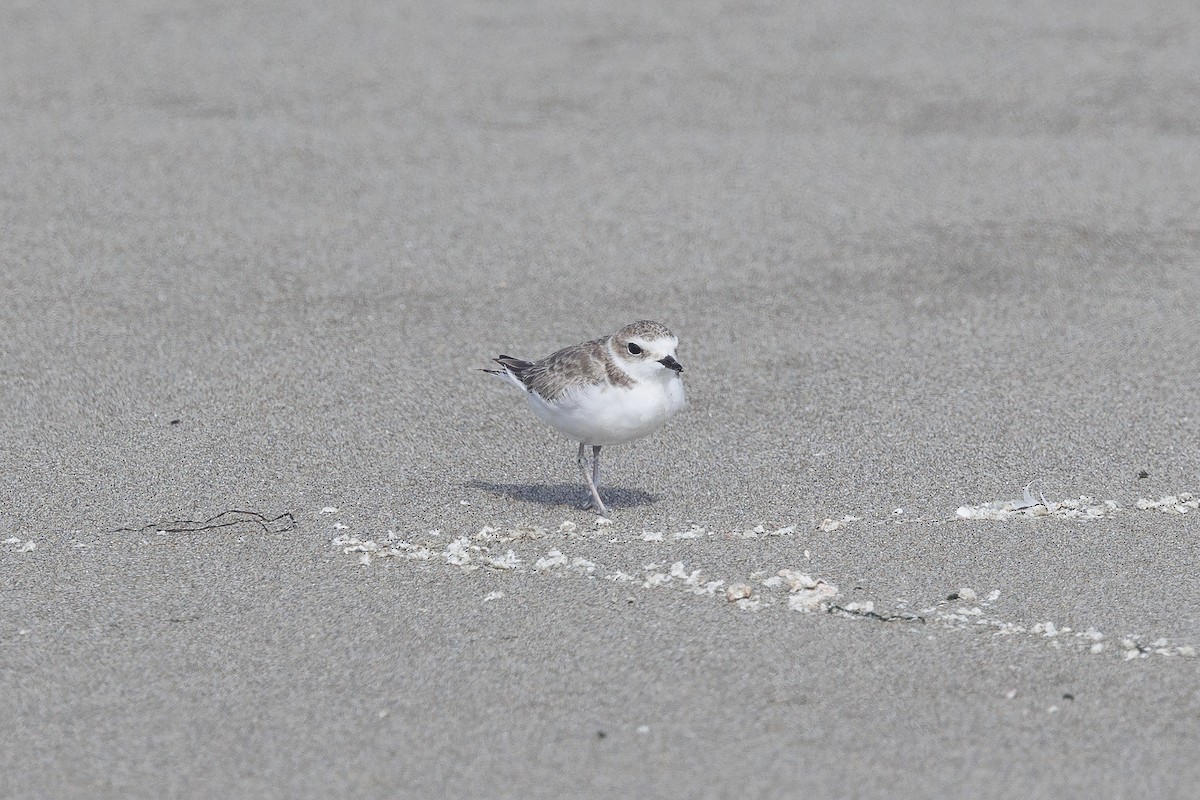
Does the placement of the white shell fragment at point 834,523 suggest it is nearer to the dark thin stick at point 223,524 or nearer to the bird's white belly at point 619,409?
the bird's white belly at point 619,409

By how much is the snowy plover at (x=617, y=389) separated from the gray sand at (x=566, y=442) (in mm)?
419

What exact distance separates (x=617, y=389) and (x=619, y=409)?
0.08 m

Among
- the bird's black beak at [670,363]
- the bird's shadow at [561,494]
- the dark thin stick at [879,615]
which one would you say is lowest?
the bird's shadow at [561,494]

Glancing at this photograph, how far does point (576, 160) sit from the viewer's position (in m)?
10.3

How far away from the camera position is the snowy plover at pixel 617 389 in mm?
6035

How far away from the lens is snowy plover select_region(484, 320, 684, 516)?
6035 millimetres

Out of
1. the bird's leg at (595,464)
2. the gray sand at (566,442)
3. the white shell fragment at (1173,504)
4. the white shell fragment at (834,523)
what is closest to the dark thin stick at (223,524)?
the gray sand at (566,442)

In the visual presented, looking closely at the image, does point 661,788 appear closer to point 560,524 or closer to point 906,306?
point 560,524

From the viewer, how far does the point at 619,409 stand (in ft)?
19.8

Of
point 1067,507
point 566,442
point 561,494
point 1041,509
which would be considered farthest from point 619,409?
point 1067,507

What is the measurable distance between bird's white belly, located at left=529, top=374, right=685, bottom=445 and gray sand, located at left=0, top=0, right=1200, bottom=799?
411 mm

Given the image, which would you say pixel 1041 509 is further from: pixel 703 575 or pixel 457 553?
pixel 457 553

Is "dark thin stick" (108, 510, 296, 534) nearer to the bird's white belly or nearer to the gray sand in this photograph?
the gray sand

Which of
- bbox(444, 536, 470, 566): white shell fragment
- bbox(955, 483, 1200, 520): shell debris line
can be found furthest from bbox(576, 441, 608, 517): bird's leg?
bbox(955, 483, 1200, 520): shell debris line
